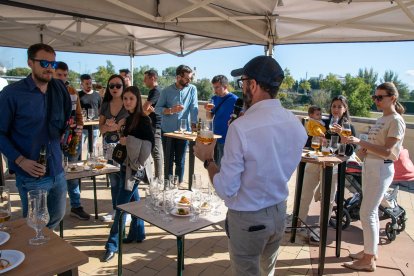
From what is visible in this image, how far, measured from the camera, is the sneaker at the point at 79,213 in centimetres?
443

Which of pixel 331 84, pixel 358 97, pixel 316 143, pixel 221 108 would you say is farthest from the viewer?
pixel 331 84

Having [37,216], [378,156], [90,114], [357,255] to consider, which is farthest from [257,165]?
[90,114]

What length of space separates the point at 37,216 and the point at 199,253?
7.40ft

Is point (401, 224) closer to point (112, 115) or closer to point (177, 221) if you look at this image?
point (177, 221)

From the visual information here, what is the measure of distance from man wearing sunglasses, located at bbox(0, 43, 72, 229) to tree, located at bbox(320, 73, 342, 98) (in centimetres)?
1882

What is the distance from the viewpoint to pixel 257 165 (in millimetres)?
1760

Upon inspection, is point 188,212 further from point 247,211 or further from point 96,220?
point 96,220

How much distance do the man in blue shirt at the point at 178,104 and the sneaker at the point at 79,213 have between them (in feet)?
5.16

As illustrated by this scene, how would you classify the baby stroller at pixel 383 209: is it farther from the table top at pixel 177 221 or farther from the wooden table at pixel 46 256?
the wooden table at pixel 46 256

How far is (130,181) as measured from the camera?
3.27m

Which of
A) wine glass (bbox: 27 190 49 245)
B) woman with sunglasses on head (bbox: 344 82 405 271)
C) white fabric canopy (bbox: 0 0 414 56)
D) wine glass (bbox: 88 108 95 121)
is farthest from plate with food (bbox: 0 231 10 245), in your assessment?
wine glass (bbox: 88 108 95 121)

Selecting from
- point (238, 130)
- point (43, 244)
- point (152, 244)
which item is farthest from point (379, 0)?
point (43, 244)

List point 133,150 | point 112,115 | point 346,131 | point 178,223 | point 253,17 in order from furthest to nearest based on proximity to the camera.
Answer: point 253,17 → point 112,115 → point 346,131 → point 133,150 → point 178,223

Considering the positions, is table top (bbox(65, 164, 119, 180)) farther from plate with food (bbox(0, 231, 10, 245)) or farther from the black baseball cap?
the black baseball cap
